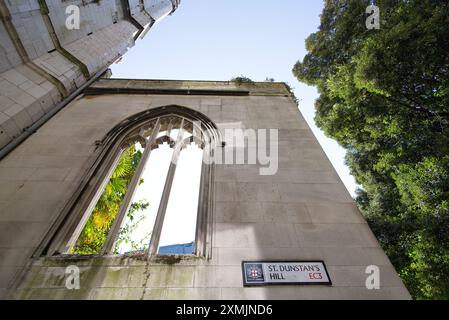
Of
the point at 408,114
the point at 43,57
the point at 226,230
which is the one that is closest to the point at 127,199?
the point at 226,230

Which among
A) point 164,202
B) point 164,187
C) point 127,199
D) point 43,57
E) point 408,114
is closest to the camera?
point 164,202

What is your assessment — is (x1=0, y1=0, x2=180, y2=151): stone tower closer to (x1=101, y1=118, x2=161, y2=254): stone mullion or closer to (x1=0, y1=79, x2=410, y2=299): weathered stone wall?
(x1=0, y1=79, x2=410, y2=299): weathered stone wall

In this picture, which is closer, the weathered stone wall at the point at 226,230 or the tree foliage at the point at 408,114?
the weathered stone wall at the point at 226,230

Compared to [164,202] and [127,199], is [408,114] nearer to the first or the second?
[164,202]

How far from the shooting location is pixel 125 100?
7785 millimetres

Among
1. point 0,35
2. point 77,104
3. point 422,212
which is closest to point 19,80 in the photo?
point 0,35

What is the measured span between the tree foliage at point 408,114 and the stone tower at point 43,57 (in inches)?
372

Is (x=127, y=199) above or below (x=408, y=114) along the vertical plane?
below

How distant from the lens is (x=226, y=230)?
3.90 metres

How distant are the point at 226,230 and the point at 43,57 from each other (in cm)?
738

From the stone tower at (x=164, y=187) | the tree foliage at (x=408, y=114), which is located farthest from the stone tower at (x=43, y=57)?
the tree foliage at (x=408, y=114)

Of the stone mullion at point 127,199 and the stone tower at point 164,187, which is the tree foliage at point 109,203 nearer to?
the stone mullion at point 127,199

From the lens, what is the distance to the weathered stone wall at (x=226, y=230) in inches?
125
